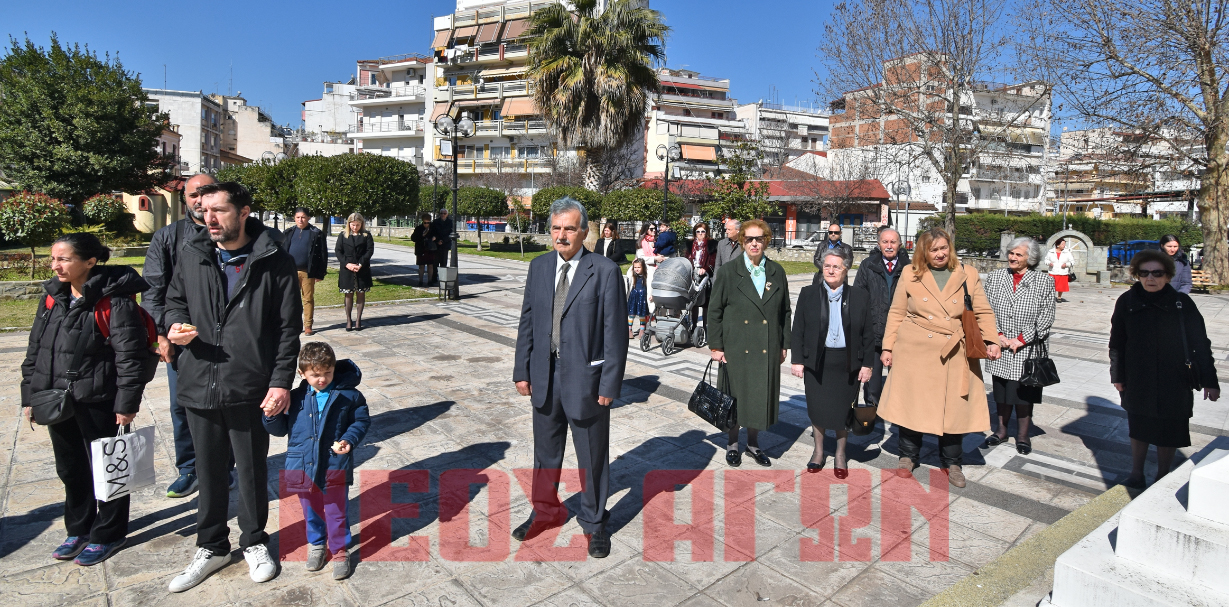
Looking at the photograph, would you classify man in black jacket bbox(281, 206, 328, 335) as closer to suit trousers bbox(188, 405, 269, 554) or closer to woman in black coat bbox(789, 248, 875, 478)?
suit trousers bbox(188, 405, 269, 554)

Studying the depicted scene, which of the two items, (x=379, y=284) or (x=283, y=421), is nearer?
(x=283, y=421)

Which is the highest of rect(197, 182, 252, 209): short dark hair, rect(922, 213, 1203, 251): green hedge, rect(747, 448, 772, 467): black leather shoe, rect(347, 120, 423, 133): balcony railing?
rect(347, 120, 423, 133): balcony railing

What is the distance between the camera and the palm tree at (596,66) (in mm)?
24734

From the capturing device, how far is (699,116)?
66312 millimetres

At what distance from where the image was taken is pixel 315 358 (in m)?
3.23

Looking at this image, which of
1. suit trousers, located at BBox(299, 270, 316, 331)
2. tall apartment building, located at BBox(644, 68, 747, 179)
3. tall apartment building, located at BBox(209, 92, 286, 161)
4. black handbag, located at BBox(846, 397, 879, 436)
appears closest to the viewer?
black handbag, located at BBox(846, 397, 879, 436)

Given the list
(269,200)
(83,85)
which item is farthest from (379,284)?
(83,85)

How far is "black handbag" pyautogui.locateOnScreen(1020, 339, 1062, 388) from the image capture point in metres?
5.18

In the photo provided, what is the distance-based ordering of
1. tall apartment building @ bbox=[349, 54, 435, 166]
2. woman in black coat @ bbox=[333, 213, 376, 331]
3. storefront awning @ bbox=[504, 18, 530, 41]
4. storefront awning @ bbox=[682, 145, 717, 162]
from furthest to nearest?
tall apartment building @ bbox=[349, 54, 435, 166] < storefront awning @ bbox=[682, 145, 717, 162] < storefront awning @ bbox=[504, 18, 530, 41] < woman in black coat @ bbox=[333, 213, 376, 331]

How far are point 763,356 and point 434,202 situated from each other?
3138 cm

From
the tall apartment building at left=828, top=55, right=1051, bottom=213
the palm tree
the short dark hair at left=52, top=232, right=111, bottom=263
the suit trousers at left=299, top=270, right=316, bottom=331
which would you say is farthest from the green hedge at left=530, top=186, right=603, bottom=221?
the short dark hair at left=52, top=232, right=111, bottom=263

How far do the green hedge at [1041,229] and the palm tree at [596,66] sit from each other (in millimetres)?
14591

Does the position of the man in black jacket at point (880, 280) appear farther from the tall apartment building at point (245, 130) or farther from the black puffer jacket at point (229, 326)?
the tall apartment building at point (245, 130)

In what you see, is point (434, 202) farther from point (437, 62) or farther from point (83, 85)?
point (437, 62)
